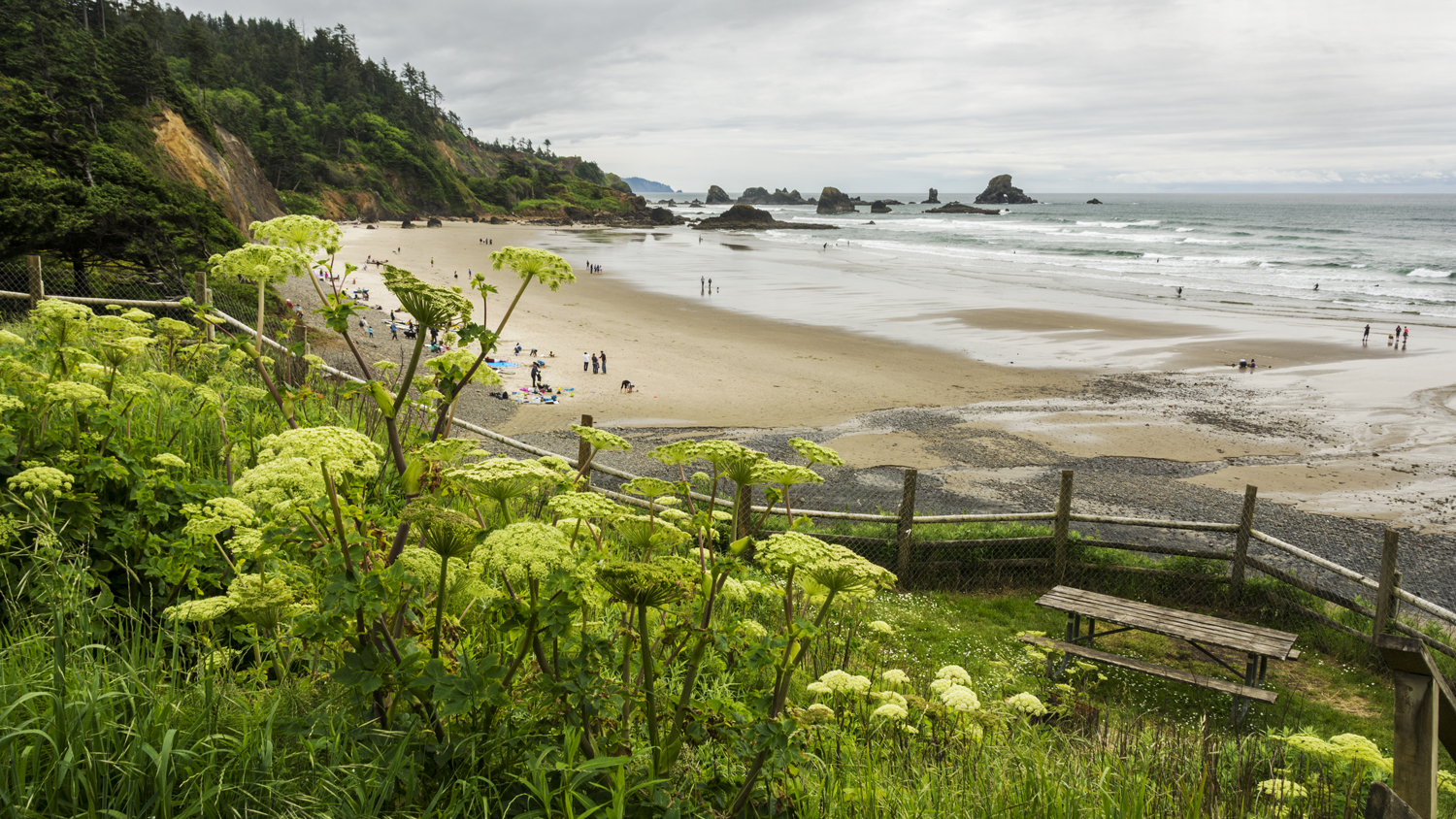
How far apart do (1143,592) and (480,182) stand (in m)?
122

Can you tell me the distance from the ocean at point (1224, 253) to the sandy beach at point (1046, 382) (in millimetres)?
8046

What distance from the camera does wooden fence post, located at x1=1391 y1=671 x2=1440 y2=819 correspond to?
176 centimetres

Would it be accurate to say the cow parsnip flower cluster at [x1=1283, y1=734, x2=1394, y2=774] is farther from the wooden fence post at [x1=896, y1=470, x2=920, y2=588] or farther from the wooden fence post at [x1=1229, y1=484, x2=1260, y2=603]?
the wooden fence post at [x1=1229, y1=484, x2=1260, y2=603]

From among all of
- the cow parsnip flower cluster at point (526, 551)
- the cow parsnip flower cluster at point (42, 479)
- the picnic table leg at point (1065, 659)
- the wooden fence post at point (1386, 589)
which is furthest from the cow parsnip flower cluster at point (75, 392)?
the wooden fence post at point (1386, 589)

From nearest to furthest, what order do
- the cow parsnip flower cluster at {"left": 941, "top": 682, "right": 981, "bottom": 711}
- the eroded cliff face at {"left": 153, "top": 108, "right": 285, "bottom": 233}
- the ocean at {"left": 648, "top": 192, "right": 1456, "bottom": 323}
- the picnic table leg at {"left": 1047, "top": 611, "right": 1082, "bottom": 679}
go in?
the cow parsnip flower cluster at {"left": 941, "top": 682, "right": 981, "bottom": 711}, the picnic table leg at {"left": 1047, "top": 611, "right": 1082, "bottom": 679}, the eroded cliff face at {"left": 153, "top": 108, "right": 285, "bottom": 233}, the ocean at {"left": 648, "top": 192, "right": 1456, "bottom": 323}

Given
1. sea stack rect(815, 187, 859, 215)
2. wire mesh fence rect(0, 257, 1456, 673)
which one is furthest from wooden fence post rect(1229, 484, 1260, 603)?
sea stack rect(815, 187, 859, 215)

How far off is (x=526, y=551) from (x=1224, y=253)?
244 ft

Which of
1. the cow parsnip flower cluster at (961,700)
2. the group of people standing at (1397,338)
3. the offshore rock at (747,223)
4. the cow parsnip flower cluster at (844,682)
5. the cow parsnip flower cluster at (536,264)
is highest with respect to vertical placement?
the offshore rock at (747,223)

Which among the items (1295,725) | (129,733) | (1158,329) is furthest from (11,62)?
(1158,329)

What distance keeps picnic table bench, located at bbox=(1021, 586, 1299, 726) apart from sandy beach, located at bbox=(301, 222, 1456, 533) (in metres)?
7.64

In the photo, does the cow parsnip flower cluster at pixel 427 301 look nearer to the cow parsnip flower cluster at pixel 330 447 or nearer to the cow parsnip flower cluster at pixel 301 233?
the cow parsnip flower cluster at pixel 330 447

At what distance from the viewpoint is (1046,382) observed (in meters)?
23.3

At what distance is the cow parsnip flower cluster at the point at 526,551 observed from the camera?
1.88 metres

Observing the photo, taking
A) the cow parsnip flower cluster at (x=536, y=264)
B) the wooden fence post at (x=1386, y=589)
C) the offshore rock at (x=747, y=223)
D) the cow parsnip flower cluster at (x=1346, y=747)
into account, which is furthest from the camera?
the offshore rock at (x=747, y=223)
